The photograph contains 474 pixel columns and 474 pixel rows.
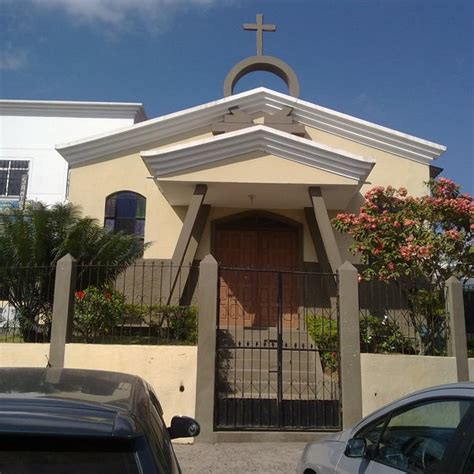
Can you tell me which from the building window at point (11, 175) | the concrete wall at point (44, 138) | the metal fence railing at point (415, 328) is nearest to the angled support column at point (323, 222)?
the metal fence railing at point (415, 328)

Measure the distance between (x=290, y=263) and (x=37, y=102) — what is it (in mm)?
18499

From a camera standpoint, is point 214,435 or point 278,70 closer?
point 214,435

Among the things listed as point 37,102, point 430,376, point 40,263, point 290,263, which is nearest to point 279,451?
point 430,376

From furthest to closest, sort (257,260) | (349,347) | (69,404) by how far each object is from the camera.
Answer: (257,260), (349,347), (69,404)

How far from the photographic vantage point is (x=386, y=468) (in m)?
3.25

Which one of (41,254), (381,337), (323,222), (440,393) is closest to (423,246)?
(381,337)

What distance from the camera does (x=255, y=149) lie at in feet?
36.3

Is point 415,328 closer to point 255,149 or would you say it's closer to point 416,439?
point 255,149

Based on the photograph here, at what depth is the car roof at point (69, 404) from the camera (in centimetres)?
198

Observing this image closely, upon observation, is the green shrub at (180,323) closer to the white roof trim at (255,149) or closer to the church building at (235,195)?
the church building at (235,195)

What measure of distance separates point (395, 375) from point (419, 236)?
3038 millimetres

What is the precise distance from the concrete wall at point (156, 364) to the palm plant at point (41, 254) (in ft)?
5.47

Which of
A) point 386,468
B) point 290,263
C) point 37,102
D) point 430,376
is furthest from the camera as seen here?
point 37,102

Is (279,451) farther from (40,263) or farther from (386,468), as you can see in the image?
(40,263)
